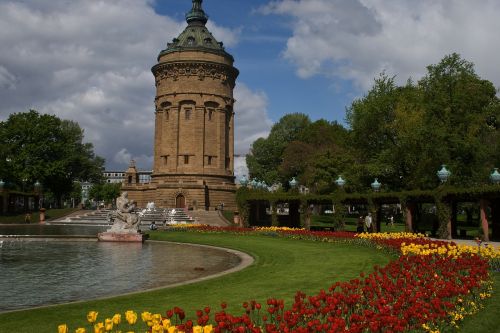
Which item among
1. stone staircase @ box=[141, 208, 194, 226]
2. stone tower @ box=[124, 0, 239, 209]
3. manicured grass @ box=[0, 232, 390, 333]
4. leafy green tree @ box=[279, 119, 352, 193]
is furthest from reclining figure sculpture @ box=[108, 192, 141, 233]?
stone tower @ box=[124, 0, 239, 209]

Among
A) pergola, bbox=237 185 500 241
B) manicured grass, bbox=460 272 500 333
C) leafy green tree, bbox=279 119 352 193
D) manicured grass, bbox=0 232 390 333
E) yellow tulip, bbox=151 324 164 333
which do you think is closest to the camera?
yellow tulip, bbox=151 324 164 333

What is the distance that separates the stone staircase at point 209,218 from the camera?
53.6 metres

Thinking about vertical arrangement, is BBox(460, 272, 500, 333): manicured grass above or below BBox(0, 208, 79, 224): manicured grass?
below

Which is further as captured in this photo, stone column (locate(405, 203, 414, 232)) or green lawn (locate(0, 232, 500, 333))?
stone column (locate(405, 203, 414, 232))

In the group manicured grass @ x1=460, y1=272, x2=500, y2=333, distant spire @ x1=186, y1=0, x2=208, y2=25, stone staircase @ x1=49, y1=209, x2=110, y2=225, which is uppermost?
distant spire @ x1=186, y1=0, x2=208, y2=25

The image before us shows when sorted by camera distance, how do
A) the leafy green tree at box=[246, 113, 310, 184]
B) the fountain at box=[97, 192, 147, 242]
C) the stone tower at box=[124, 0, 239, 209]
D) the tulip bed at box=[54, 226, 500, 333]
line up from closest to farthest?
the tulip bed at box=[54, 226, 500, 333] → the fountain at box=[97, 192, 147, 242] → the stone tower at box=[124, 0, 239, 209] → the leafy green tree at box=[246, 113, 310, 184]

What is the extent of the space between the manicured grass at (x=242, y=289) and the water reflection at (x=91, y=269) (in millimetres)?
1069

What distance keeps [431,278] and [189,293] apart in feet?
19.9

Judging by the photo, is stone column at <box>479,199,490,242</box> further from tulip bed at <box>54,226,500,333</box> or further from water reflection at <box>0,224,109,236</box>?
water reflection at <box>0,224,109,236</box>

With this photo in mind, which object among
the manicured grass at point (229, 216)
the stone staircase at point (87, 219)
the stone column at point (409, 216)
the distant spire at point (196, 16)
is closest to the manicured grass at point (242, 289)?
the stone column at point (409, 216)

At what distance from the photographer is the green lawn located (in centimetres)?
921

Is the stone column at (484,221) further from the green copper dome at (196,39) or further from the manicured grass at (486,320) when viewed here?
the green copper dome at (196,39)

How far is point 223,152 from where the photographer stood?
70375mm

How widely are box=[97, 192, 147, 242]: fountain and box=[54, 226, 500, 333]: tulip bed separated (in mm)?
17229
